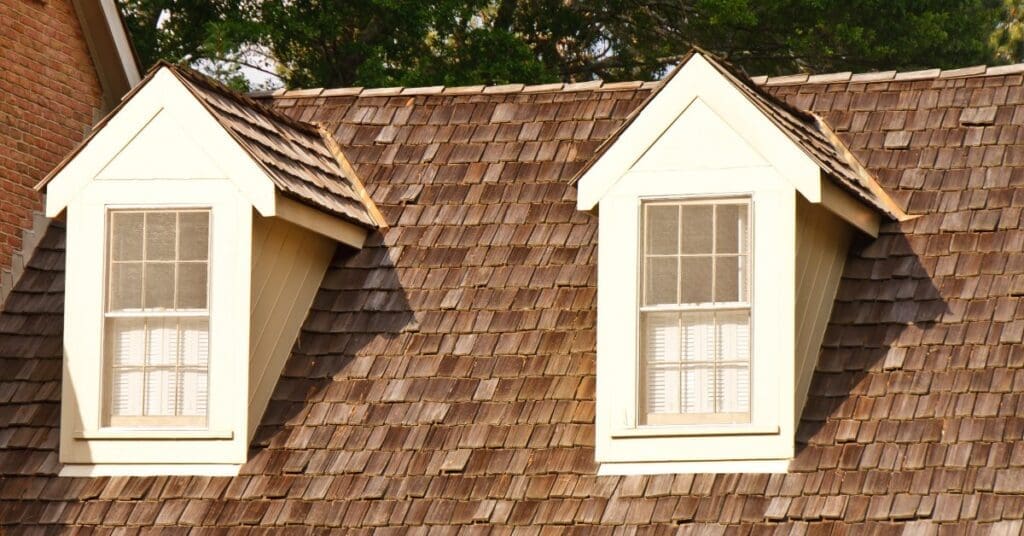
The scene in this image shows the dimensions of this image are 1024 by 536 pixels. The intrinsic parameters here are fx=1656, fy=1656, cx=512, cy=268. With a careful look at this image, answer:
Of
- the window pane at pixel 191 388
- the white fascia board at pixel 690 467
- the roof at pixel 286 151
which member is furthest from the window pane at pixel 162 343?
the white fascia board at pixel 690 467

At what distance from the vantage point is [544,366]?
9.37 metres

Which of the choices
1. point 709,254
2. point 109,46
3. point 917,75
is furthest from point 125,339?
point 917,75

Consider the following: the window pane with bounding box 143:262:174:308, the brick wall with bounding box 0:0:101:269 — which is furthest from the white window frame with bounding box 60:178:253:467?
the brick wall with bounding box 0:0:101:269

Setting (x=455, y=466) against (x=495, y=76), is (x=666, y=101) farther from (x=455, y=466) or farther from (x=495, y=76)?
(x=495, y=76)

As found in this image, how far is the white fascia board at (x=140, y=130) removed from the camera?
31.6 feet

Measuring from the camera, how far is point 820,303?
9219mm

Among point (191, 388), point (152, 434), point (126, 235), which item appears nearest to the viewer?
point (152, 434)

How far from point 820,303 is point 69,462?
433cm

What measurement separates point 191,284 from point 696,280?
2.92 m

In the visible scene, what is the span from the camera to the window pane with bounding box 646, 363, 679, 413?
8.92 metres

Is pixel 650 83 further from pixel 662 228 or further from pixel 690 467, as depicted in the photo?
pixel 690 467

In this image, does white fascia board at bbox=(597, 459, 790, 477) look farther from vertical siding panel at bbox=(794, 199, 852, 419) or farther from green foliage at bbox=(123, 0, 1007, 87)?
green foliage at bbox=(123, 0, 1007, 87)

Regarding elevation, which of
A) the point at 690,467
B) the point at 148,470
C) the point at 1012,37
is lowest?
the point at 1012,37

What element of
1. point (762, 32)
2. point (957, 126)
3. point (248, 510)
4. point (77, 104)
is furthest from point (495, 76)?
point (248, 510)
